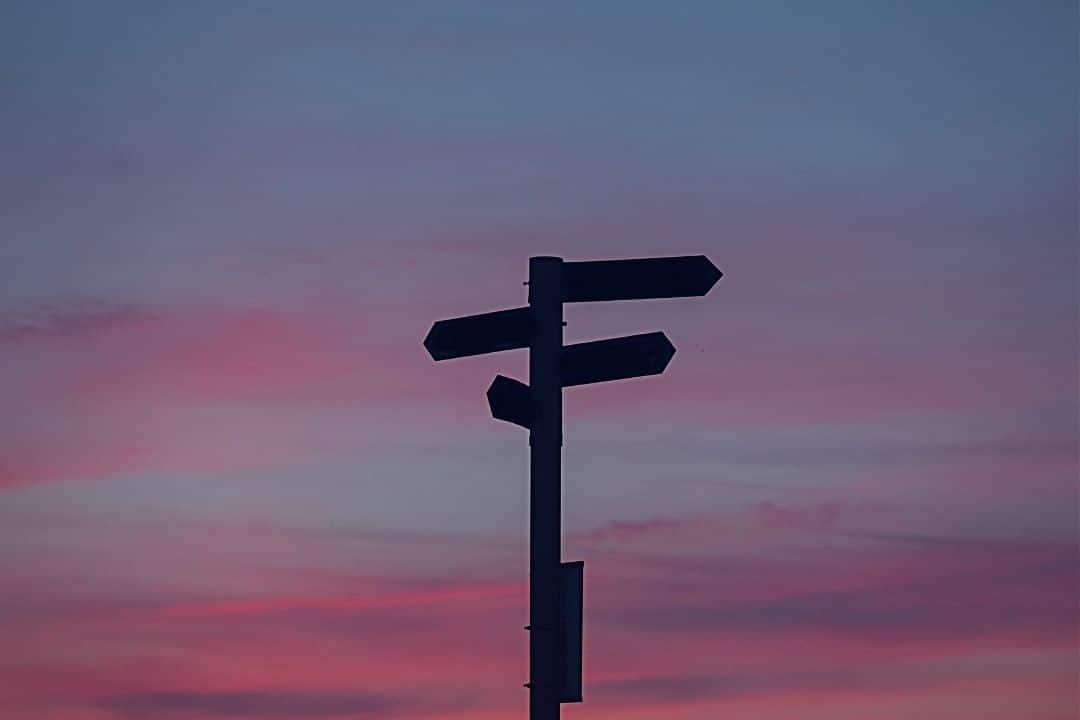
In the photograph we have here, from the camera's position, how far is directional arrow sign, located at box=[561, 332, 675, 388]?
1052cm

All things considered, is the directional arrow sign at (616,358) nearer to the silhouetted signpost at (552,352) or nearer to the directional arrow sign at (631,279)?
the silhouetted signpost at (552,352)

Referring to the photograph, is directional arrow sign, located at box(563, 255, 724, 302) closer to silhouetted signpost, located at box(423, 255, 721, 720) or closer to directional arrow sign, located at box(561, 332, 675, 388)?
silhouetted signpost, located at box(423, 255, 721, 720)

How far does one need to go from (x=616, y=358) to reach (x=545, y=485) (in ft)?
2.63

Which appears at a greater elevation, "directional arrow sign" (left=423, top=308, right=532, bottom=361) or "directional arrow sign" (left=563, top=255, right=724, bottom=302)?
"directional arrow sign" (left=563, top=255, right=724, bottom=302)

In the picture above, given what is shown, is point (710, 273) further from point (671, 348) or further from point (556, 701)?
point (556, 701)

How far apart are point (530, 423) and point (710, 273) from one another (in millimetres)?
1284

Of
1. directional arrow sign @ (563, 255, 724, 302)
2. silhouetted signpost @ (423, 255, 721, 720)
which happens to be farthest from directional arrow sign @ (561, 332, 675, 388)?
directional arrow sign @ (563, 255, 724, 302)

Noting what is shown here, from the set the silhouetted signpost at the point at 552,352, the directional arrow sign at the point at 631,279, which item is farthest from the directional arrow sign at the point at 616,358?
the directional arrow sign at the point at 631,279

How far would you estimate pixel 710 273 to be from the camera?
10461 mm

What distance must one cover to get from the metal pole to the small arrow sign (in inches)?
2.2

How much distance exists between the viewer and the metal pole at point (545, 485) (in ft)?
33.5

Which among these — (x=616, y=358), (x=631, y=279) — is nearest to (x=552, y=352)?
(x=616, y=358)

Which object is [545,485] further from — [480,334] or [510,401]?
[480,334]

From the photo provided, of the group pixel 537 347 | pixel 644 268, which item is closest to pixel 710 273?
pixel 644 268
